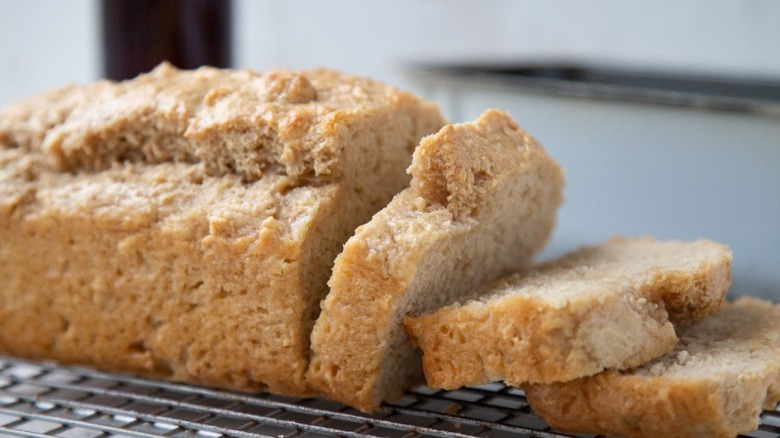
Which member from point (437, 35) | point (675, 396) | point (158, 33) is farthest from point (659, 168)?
point (437, 35)

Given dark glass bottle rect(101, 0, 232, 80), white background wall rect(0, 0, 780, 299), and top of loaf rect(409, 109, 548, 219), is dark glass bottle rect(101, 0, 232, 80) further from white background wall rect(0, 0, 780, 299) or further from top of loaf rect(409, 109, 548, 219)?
top of loaf rect(409, 109, 548, 219)

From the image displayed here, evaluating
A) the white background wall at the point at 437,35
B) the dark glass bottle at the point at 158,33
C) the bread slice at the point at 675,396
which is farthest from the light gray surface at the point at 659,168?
the bread slice at the point at 675,396

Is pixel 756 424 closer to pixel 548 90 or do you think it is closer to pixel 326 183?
pixel 326 183

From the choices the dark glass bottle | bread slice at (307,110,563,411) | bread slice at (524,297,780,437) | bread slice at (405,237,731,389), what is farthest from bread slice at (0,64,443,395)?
the dark glass bottle

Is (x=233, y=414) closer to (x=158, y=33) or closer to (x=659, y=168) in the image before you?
(x=659, y=168)

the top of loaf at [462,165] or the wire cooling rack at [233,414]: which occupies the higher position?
the top of loaf at [462,165]

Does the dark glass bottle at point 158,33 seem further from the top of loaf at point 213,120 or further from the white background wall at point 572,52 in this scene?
the top of loaf at point 213,120

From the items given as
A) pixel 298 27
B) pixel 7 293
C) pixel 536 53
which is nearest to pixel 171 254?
pixel 7 293
